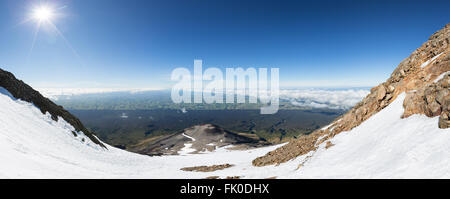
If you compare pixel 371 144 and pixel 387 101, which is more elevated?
pixel 387 101

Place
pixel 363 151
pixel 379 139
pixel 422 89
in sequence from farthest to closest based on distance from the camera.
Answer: pixel 422 89 < pixel 379 139 < pixel 363 151

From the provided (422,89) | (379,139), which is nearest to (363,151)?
(379,139)

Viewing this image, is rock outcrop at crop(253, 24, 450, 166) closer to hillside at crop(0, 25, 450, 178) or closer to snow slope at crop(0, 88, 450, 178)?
hillside at crop(0, 25, 450, 178)

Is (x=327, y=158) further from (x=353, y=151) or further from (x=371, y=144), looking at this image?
(x=371, y=144)

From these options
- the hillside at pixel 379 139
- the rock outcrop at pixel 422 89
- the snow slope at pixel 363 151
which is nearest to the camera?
the snow slope at pixel 363 151

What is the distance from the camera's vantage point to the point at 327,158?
1684 centimetres

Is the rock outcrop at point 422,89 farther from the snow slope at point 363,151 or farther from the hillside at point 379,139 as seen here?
the snow slope at point 363,151

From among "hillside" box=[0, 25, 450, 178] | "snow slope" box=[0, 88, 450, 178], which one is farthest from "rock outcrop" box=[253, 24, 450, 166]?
"snow slope" box=[0, 88, 450, 178]

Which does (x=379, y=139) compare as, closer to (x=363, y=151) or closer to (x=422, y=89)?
(x=363, y=151)

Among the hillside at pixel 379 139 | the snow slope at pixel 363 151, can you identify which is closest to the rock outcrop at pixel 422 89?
the hillside at pixel 379 139

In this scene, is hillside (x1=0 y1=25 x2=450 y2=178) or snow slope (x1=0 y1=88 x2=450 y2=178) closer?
snow slope (x1=0 y1=88 x2=450 y2=178)

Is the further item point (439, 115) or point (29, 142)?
point (29, 142)
